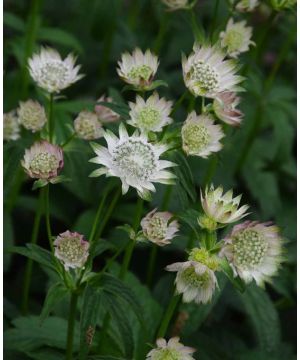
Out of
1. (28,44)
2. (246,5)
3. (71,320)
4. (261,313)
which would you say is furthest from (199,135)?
(28,44)

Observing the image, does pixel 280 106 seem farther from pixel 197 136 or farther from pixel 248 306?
pixel 197 136

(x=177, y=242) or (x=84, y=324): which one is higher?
(x=177, y=242)

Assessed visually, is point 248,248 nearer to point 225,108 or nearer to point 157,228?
point 157,228

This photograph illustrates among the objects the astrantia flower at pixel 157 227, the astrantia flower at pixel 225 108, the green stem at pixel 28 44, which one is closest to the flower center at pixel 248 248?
the astrantia flower at pixel 157 227

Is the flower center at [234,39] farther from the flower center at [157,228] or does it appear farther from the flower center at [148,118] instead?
the flower center at [157,228]

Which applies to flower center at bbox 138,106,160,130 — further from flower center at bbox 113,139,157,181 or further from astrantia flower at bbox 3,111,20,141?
astrantia flower at bbox 3,111,20,141

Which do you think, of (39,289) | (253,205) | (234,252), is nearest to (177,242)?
(39,289)
